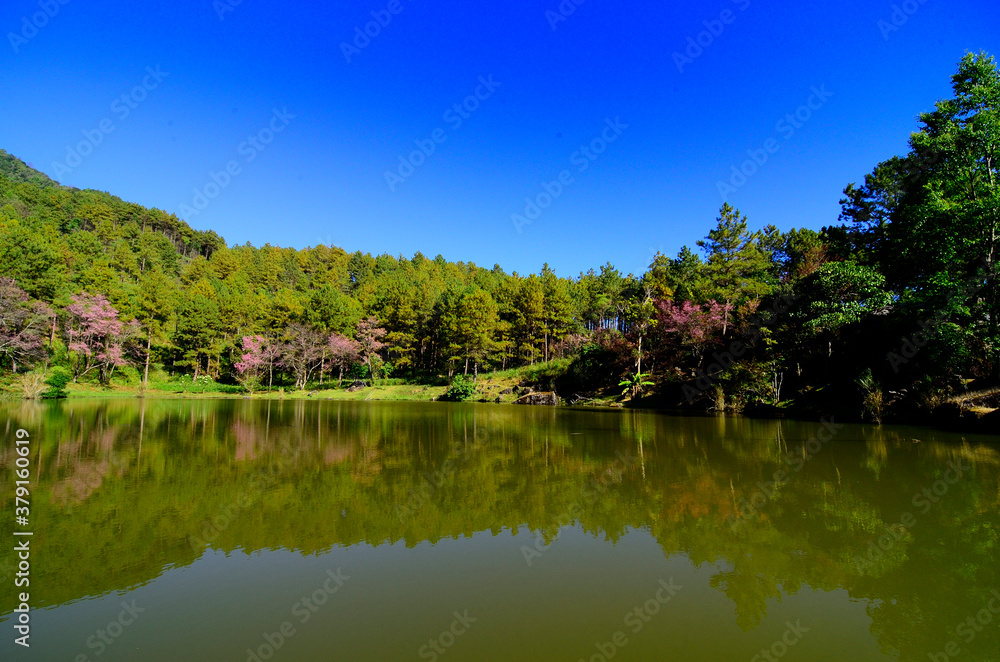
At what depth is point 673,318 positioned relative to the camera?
3025 centimetres

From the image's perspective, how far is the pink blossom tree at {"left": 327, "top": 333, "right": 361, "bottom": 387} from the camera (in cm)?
4531

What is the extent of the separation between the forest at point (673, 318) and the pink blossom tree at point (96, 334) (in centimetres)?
15

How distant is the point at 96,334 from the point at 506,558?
47096 millimetres

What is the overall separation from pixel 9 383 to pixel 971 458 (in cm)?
4650

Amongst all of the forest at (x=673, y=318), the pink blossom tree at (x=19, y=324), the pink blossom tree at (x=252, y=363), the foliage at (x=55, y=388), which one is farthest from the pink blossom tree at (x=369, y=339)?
the pink blossom tree at (x=19, y=324)

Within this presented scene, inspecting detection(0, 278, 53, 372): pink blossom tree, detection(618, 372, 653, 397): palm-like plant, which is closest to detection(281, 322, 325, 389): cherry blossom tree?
detection(0, 278, 53, 372): pink blossom tree

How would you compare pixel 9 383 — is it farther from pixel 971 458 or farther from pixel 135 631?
pixel 971 458

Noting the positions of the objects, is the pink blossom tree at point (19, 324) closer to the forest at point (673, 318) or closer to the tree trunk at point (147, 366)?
the forest at point (673, 318)

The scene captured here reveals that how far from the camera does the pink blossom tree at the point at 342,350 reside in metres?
45.3

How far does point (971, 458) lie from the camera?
9773 millimetres

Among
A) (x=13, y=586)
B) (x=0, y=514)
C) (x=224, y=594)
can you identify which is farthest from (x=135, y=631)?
(x=0, y=514)

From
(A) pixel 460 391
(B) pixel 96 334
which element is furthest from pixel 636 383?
(B) pixel 96 334

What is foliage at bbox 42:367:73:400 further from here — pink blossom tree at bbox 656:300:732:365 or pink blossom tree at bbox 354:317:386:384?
pink blossom tree at bbox 656:300:732:365

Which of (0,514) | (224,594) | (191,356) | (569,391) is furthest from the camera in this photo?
(191,356)
